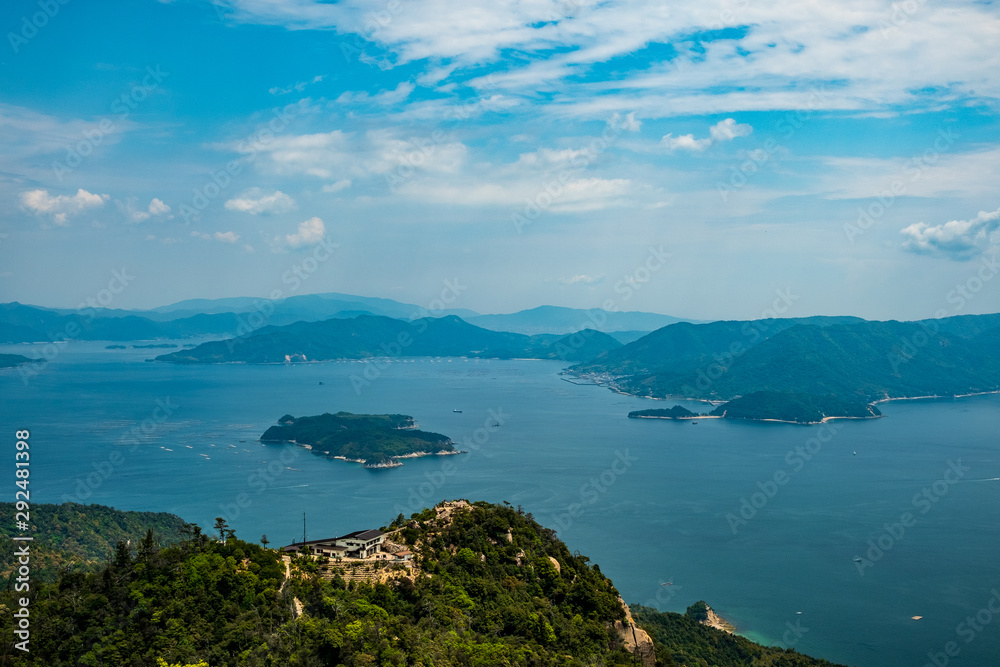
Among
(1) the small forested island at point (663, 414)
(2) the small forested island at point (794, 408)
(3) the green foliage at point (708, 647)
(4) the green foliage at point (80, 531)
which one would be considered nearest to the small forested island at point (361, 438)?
(4) the green foliage at point (80, 531)

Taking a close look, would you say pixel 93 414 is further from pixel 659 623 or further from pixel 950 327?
pixel 950 327

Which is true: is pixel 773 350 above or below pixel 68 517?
above

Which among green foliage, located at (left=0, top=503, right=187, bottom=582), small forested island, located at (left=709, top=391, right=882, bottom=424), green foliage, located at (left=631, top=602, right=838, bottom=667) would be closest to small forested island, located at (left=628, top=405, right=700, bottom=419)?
small forested island, located at (left=709, top=391, right=882, bottom=424)

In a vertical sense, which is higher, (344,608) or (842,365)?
(842,365)

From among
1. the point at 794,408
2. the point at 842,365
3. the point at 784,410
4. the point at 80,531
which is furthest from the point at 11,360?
the point at 842,365

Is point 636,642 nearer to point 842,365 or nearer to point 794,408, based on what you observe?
point 794,408

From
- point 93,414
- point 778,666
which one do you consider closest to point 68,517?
point 778,666
